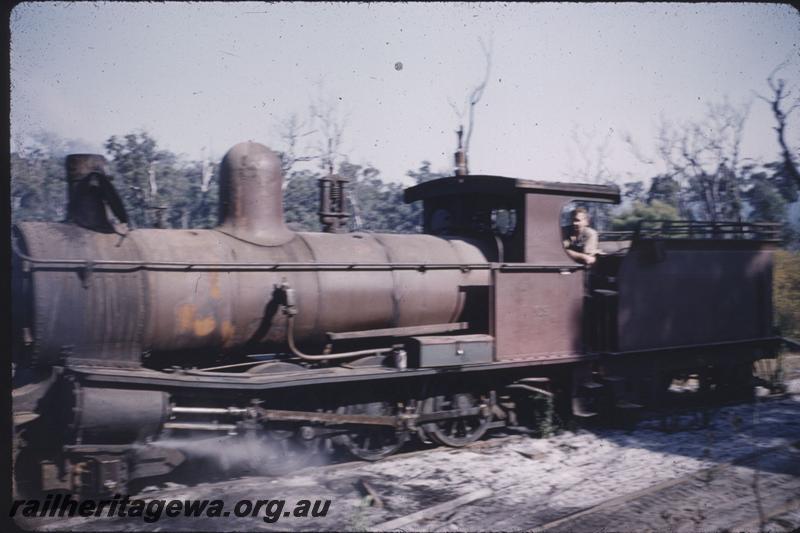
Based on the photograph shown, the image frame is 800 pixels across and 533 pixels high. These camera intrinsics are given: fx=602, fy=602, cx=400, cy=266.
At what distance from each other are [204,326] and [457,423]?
3398 millimetres

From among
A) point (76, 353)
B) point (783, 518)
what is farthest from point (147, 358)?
point (783, 518)

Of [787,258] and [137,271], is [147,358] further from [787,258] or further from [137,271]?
[787,258]

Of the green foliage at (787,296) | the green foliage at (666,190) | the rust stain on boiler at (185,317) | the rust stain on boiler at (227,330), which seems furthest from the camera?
the green foliage at (666,190)

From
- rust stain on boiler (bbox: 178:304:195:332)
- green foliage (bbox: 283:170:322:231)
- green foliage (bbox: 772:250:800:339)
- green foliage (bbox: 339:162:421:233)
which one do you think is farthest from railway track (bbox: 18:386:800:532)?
green foliage (bbox: 339:162:421:233)

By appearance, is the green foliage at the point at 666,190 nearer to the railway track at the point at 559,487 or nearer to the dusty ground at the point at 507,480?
the dusty ground at the point at 507,480

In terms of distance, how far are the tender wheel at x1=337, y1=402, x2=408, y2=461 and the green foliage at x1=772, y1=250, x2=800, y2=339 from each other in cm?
1374

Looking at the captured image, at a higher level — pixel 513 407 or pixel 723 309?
pixel 723 309

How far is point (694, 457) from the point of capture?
22.9 ft

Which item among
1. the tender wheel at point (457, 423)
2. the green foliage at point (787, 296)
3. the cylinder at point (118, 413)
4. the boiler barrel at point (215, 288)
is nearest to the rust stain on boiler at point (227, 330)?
the boiler barrel at point (215, 288)

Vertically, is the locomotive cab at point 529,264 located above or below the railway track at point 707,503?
above

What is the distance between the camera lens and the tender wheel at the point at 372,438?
21.6ft

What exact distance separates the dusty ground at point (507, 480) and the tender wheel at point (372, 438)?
0.49ft

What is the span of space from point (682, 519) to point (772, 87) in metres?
22.0

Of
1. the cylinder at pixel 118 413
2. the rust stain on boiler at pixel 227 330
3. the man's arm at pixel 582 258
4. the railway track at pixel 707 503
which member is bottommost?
the railway track at pixel 707 503
